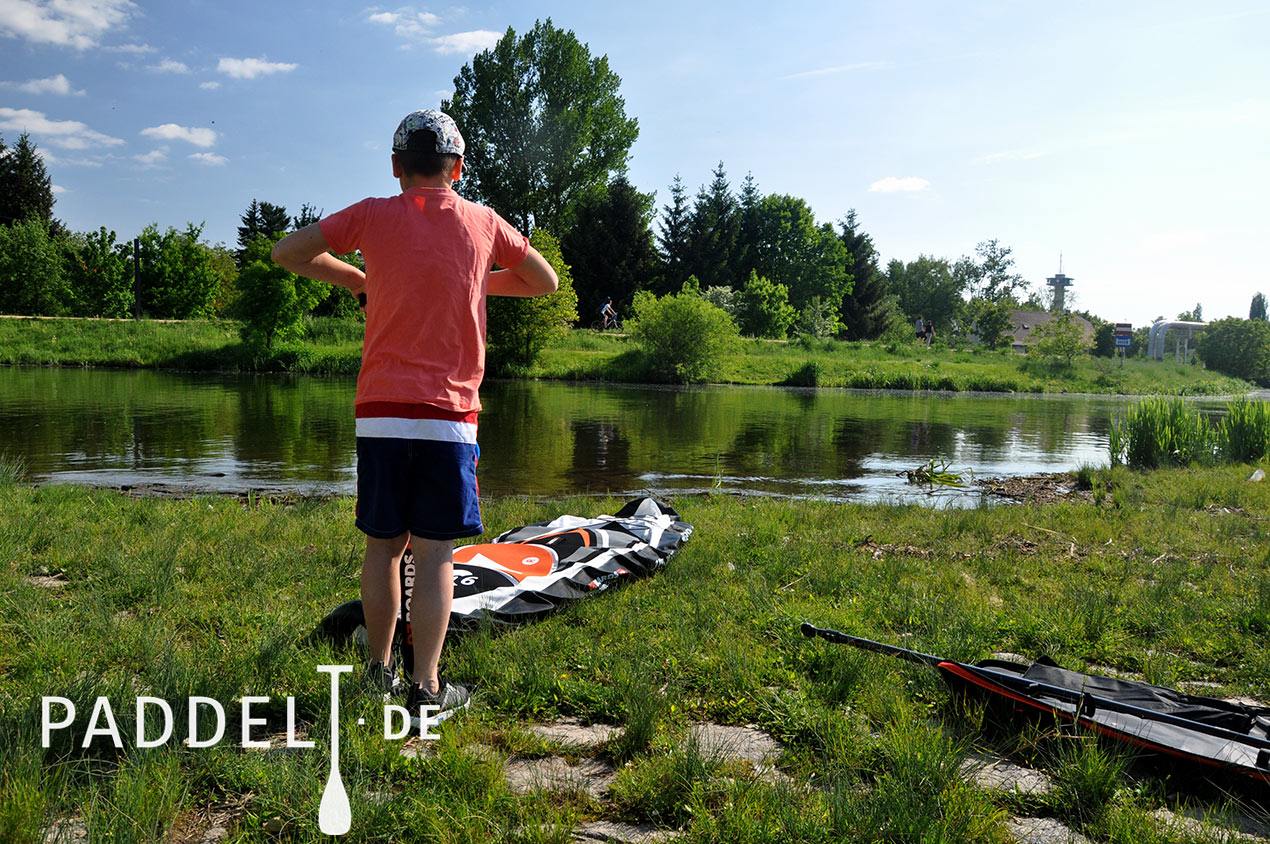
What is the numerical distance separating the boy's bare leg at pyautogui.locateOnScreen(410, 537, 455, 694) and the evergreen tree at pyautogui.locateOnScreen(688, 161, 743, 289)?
57664mm

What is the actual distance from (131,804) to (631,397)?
2638 centimetres

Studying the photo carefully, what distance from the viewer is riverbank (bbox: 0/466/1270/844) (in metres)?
2.20

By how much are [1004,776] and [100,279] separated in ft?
177

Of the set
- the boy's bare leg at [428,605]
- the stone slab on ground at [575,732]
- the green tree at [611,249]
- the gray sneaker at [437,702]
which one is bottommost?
the stone slab on ground at [575,732]

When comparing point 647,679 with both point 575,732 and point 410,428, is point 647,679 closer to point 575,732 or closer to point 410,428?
point 575,732

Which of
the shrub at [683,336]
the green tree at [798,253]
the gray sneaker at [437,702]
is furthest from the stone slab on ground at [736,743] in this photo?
the green tree at [798,253]

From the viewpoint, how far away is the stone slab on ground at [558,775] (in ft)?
7.85

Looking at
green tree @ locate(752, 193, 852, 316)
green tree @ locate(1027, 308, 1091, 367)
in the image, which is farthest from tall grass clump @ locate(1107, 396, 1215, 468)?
green tree @ locate(752, 193, 852, 316)

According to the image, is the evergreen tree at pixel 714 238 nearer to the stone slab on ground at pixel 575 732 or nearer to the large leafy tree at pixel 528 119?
the large leafy tree at pixel 528 119

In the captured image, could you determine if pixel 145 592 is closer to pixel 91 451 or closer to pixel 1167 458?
pixel 91 451

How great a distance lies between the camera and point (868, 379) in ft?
136

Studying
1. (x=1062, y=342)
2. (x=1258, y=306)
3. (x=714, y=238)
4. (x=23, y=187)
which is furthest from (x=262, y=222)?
(x=1258, y=306)

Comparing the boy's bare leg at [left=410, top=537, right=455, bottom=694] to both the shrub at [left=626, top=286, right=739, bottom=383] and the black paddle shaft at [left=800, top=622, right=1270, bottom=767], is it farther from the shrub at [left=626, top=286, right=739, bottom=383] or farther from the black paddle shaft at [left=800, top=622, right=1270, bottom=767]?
the shrub at [left=626, top=286, right=739, bottom=383]

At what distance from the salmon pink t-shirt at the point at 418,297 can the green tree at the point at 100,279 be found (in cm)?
5072
